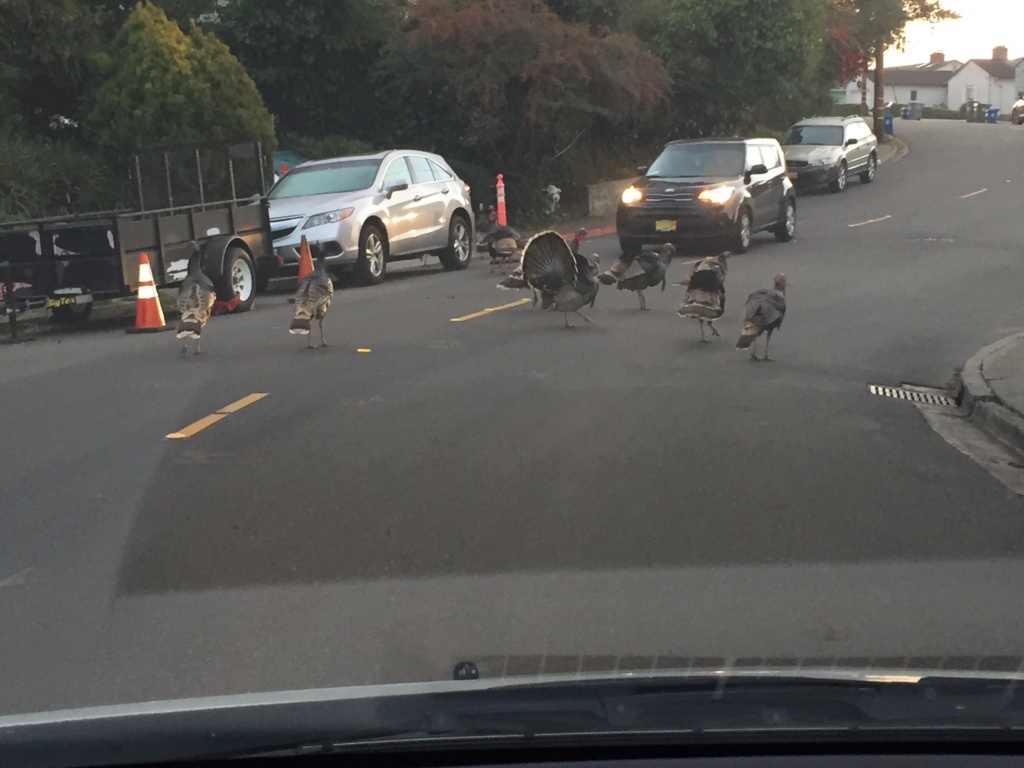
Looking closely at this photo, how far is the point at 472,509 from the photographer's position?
304 inches

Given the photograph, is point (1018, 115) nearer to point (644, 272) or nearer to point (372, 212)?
point (372, 212)

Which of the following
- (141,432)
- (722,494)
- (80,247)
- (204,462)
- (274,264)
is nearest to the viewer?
(722,494)

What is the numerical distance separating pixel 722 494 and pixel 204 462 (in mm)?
3230

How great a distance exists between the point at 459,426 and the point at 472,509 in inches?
82.6

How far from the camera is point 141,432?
31.7 feet

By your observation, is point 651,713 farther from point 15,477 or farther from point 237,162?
point 237,162

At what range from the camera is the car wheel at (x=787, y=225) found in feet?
79.2

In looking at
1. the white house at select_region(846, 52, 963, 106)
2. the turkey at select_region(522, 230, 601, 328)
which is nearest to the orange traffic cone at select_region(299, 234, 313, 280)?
the turkey at select_region(522, 230, 601, 328)

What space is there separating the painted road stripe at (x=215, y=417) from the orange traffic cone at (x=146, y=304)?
450 centimetres

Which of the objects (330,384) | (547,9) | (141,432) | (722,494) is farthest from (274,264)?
(547,9)

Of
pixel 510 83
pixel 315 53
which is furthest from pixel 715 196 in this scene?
pixel 315 53

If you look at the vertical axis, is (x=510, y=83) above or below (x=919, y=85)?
above

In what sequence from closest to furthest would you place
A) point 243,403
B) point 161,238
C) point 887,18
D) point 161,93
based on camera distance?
1. point 243,403
2. point 161,238
3. point 161,93
4. point 887,18

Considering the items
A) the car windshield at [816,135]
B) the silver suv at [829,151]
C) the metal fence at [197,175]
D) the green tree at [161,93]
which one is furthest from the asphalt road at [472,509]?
the car windshield at [816,135]
